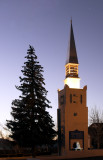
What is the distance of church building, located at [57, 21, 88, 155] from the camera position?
4019 centimetres

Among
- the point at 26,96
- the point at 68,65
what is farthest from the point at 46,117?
the point at 68,65

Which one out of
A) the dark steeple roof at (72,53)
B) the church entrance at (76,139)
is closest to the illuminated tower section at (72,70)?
the dark steeple roof at (72,53)

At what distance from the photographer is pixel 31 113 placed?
1206 inches

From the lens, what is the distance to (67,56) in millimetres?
44906

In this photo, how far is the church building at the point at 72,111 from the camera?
40.2 metres

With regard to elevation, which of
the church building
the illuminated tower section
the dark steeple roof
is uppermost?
the dark steeple roof

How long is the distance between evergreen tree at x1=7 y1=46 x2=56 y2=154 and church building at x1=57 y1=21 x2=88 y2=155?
922cm

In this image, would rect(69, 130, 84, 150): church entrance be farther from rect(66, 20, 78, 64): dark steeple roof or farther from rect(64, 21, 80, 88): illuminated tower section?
rect(66, 20, 78, 64): dark steeple roof

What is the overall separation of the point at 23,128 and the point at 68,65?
1725 centimetres

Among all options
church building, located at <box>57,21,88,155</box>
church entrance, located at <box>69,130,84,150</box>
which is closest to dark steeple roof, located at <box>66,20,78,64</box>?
church building, located at <box>57,21,88,155</box>

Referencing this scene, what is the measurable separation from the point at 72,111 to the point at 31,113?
12.2 metres

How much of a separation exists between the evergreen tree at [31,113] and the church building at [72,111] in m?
9.22

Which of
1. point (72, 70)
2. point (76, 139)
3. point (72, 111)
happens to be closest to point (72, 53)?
point (72, 70)

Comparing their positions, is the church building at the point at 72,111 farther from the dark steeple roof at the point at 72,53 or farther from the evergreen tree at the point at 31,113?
the evergreen tree at the point at 31,113
